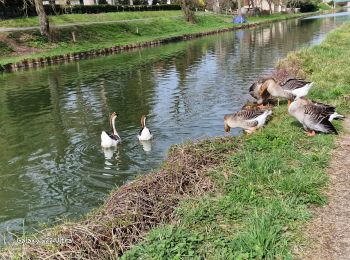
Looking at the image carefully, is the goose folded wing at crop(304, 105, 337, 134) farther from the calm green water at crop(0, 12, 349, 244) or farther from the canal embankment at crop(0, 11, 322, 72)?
the canal embankment at crop(0, 11, 322, 72)

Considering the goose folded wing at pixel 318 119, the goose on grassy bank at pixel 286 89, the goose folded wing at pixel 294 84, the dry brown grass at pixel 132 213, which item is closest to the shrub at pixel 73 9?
the goose on grassy bank at pixel 286 89

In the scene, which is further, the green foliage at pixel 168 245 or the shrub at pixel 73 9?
the shrub at pixel 73 9

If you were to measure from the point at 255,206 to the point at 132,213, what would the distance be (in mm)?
1990

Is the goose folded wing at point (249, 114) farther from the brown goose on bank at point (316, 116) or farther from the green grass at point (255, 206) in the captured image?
the brown goose on bank at point (316, 116)

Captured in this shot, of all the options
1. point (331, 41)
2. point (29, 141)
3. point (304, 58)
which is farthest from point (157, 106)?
point (331, 41)

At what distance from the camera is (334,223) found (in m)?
6.13

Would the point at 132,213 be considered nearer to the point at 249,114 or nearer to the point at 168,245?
the point at 168,245

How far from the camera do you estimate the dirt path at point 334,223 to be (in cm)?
547

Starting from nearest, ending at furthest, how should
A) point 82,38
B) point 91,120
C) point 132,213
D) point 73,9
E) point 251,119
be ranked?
1. point 132,213
2. point 251,119
3. point 91,120
4. point 82,38
5. point 73,9

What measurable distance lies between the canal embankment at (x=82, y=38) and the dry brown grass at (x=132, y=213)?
29.3 m

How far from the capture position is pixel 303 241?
5734 millimetres

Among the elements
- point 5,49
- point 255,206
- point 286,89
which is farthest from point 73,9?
point 255,206

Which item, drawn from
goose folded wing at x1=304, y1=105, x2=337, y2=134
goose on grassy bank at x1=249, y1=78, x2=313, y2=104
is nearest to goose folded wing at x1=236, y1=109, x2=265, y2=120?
goose folded wing at x1=304, y1=105, x2=337, y2=134

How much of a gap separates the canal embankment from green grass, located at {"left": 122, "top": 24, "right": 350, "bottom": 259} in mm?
29782
